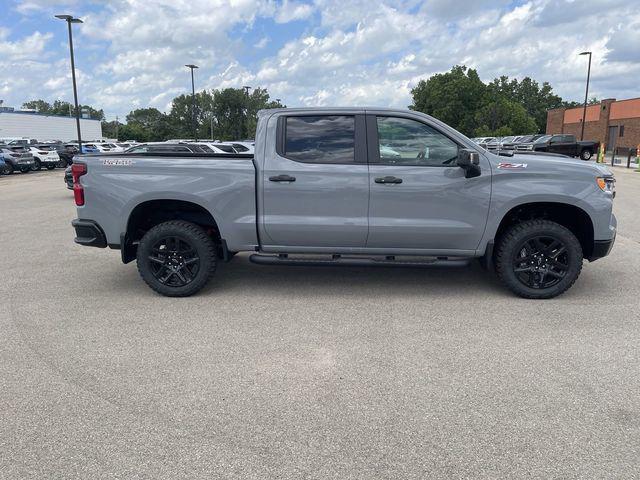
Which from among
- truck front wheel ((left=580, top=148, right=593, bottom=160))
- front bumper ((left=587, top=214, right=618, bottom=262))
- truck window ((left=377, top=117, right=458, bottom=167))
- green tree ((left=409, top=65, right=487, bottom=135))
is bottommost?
front bumper ((left=587, top=214, right=618, bottom=262))

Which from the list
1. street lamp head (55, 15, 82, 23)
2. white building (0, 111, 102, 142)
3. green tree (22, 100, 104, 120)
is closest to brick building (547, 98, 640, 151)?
street lamp head (55, 15, 82, 23)

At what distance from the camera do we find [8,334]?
4.50 m

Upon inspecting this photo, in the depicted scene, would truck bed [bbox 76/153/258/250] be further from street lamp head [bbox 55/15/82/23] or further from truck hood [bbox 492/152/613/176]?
street lamp head [bbox 55/15/82/23]

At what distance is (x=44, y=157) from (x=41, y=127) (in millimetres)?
54045

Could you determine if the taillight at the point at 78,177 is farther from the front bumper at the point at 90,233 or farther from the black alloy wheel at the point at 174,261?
the black alloy wheel at the point at 174,261

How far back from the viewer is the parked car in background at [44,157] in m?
30.0

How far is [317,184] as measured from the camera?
5125 millimetres

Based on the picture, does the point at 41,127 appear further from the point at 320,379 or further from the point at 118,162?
the point at 320,379

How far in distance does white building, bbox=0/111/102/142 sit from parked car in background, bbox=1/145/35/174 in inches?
1744

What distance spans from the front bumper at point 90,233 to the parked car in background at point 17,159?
2541cm

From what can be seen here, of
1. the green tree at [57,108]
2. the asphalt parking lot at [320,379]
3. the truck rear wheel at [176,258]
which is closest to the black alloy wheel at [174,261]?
the truck rear wheel at [176,258]

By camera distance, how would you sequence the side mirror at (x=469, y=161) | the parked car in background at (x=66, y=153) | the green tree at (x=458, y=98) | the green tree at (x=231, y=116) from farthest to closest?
the green tree at (x=231, y=116), the green tree at (x=458, y=98), the parked car in background at (x=66, y=153), the side mirror at (x=469, y=161)

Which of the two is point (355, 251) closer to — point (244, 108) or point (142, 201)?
point (142, 201)

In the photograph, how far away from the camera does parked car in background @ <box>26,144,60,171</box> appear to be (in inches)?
1182
